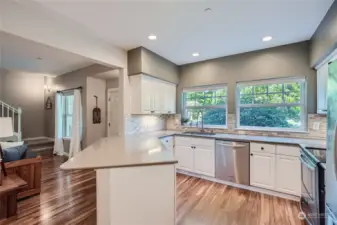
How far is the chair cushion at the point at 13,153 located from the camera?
8.52ft

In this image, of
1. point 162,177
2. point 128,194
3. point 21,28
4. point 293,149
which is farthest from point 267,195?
point 21,28

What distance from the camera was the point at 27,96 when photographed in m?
6.23

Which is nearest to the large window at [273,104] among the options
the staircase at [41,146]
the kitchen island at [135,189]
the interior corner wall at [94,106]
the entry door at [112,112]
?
the kitchen island at [135,189]

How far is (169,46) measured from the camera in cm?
330

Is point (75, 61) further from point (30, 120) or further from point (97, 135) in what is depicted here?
point (30, 120)

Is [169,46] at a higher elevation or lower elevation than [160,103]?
higher

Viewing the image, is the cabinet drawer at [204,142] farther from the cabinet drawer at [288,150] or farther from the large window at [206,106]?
the cabinet drawer at [288,150]

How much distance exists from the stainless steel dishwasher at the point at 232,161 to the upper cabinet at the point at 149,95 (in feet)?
5.05

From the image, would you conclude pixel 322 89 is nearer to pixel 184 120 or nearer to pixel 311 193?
pixel 311 193

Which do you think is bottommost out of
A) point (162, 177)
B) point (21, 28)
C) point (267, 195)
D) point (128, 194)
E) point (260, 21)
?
point (267, 195)

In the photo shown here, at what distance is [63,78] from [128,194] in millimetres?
5466

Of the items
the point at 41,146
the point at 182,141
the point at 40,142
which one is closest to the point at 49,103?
the point at 40,142

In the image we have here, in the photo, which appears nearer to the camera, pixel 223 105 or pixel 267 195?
pixel 267 195

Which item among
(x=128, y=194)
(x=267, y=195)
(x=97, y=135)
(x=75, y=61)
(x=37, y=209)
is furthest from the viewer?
(x=97, y=135)
